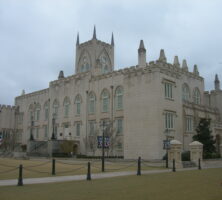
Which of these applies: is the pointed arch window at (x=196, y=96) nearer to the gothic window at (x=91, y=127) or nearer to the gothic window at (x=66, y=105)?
the gothic window at (x=91, y=127)

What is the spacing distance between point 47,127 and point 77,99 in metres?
9.35

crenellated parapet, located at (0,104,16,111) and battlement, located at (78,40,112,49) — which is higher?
battlement, located at (78,40,112,49)

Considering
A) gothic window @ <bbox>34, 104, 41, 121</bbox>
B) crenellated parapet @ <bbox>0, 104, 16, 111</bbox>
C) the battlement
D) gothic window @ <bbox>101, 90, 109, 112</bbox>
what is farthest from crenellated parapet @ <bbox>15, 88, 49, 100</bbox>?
gothic window @ <bbox>101, 90, 109, 112</bbox>

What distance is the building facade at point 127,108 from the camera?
130ft

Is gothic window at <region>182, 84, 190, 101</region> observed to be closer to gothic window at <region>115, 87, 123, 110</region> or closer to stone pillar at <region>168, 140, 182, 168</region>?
gothic window at <region>115, 87, 123, 110</region>

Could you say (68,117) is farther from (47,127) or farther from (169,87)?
(169,87)

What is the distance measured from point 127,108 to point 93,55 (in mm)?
28672

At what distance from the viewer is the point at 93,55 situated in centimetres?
6800

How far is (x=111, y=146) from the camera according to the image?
145 ft

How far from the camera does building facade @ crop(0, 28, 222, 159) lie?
39750mm

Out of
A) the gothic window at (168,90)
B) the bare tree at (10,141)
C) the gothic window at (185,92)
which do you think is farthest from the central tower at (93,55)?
the gothic window at (168,90)

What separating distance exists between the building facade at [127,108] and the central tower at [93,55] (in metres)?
8.20

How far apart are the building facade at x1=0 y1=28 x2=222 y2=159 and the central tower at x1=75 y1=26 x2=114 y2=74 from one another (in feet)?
26.9

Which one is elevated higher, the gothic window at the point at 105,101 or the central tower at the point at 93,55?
the central tower at the point at 93,55
